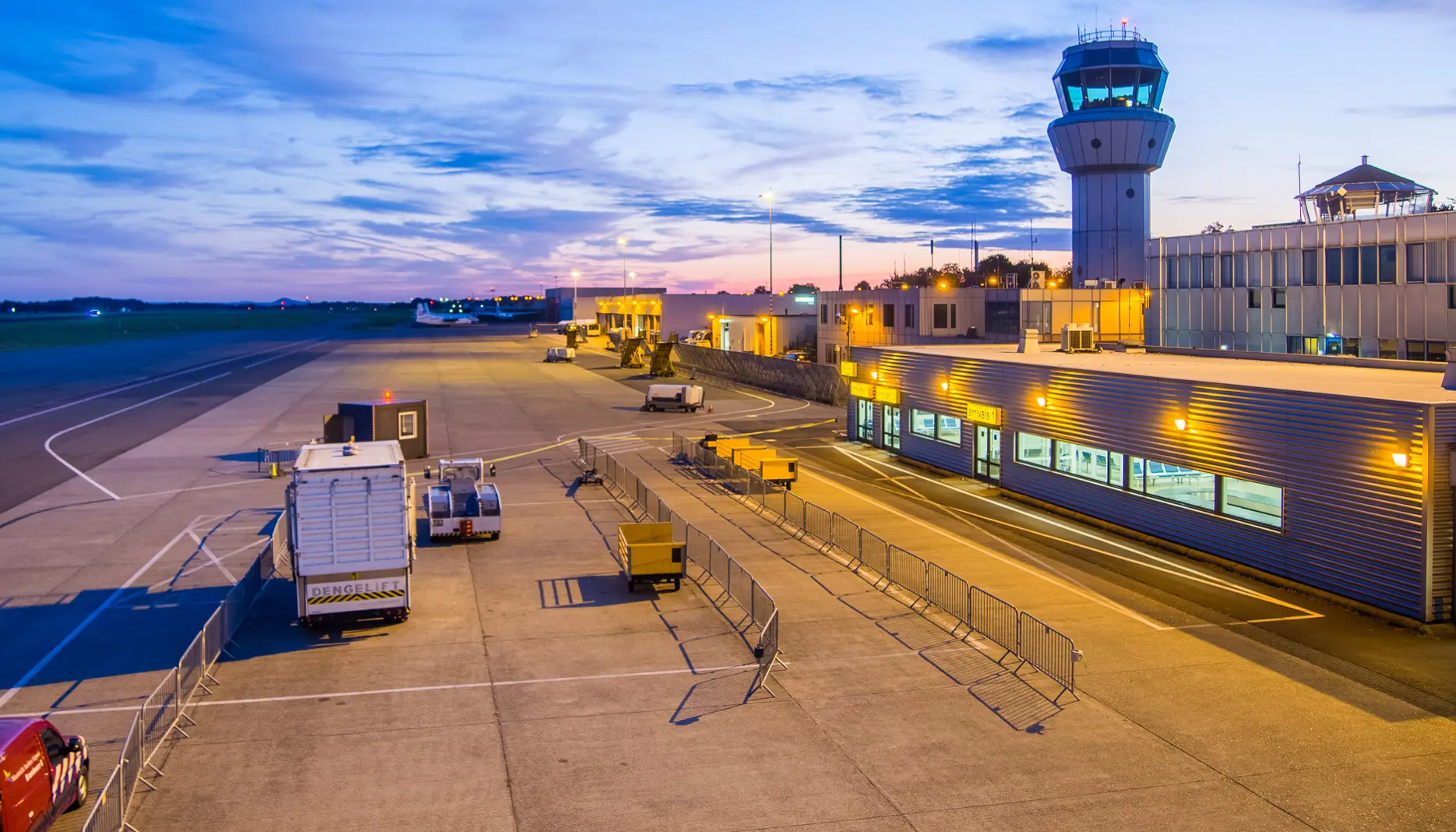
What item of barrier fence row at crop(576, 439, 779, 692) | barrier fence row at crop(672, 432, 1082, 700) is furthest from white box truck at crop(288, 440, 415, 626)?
barrier fence row at crop(672, 432, 1082, 700)

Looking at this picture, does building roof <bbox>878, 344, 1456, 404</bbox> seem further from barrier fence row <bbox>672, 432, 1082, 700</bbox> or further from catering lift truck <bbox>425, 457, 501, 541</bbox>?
catering lift truck <bbox>425, 457, 501, 541</bbox>

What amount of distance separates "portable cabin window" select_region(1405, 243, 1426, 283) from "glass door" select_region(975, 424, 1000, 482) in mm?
30564

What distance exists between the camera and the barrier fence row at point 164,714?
46.8ft

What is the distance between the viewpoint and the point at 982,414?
43500 mm

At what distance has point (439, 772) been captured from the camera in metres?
16.4

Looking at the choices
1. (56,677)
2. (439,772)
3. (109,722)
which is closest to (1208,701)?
(439,772)

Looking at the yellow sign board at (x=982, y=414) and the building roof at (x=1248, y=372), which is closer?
the building roof at (x=1248, y=372)

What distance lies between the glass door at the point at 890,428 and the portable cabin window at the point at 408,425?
2236 cm

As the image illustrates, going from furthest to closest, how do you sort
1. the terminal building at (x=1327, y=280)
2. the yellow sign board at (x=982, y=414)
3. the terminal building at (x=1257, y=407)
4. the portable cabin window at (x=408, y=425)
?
the terminal building at (x=1327, y=280)
the portable cabin window at (x=408, y=425)
the yellow sign board at (x=982, y=414)
the terminal building at (x=1257, y=407)

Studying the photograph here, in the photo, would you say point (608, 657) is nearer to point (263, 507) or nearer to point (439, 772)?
point (439, 772)

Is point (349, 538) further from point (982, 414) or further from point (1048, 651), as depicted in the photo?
point (982, 414)

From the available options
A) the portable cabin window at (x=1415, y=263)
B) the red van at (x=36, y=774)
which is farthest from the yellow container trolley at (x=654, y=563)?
the portable cabin window at (x=1415, y=263)

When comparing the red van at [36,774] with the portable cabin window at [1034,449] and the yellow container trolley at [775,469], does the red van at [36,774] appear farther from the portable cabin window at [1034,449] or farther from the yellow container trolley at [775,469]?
the portable cabin window at [1034,449]

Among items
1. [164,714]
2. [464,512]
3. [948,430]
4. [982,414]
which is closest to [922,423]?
[948,430]
